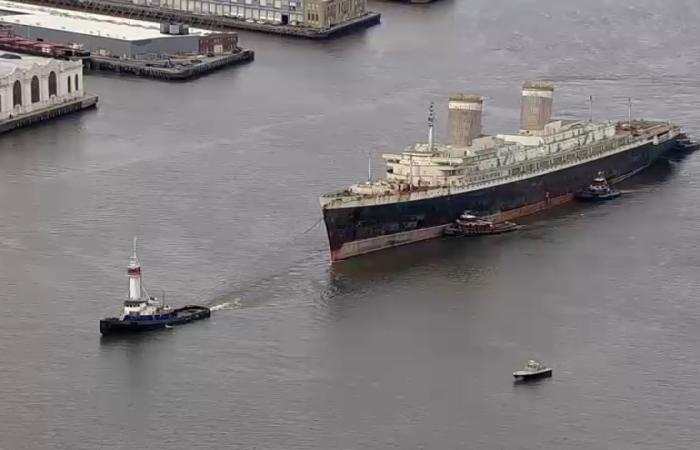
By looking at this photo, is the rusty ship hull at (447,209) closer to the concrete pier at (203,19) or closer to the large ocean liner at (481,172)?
the large ocean liner at (481,172)

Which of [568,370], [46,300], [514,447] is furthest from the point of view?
[46,300]

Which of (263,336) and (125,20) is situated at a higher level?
(125,20)

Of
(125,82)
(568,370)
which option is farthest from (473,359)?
(125,82)

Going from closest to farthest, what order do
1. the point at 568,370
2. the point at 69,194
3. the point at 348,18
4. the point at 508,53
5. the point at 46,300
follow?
the point at 568,370
the point at 46,300
the point at 69,194
the point at 508,53
the point at 348,18

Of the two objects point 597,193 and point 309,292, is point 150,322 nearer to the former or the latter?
point 309,292

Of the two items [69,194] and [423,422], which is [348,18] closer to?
[69,194]

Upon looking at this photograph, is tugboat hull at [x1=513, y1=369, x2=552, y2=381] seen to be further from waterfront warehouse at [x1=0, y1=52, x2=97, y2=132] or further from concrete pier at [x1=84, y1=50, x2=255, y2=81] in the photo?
concrete pier at [x1=84, y1=50, x2=255, y2=81]

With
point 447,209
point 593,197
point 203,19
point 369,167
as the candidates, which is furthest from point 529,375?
point 203,19
